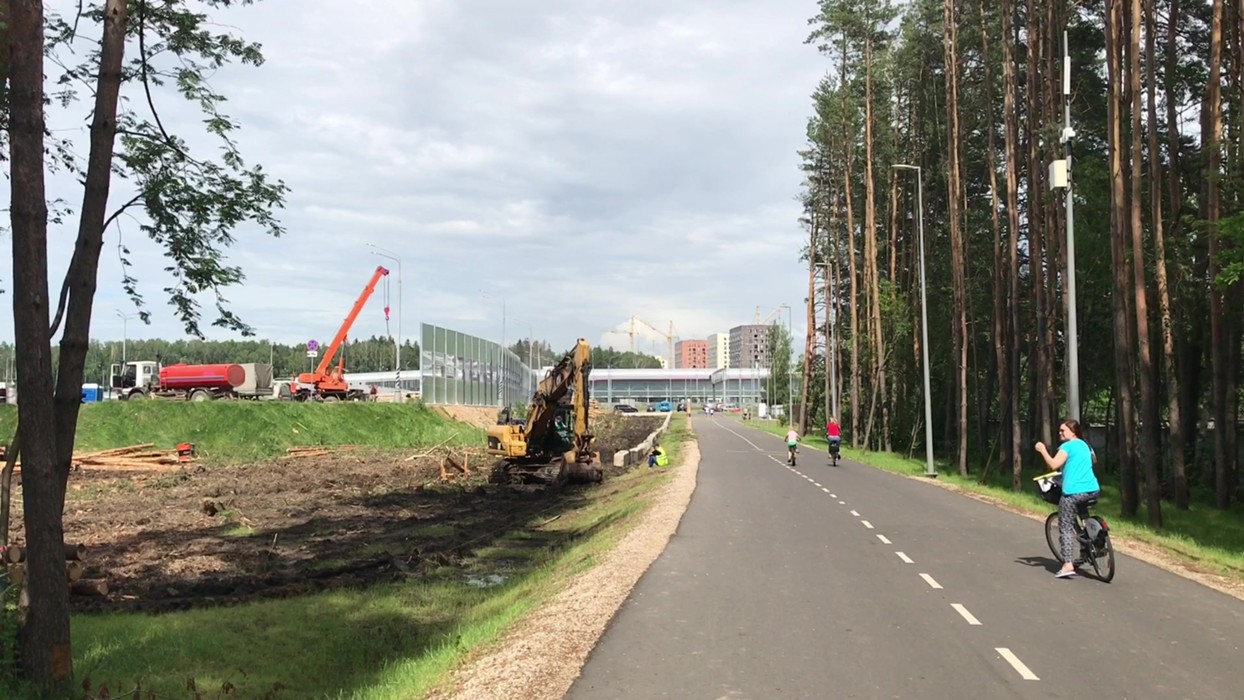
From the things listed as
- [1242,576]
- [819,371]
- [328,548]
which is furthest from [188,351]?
[1242,576]

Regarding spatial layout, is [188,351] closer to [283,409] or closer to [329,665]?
[283,409]

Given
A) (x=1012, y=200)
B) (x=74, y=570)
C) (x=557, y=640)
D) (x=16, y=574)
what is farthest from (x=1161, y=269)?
(x=16, y=574)

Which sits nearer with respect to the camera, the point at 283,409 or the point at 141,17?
the point at 141,17

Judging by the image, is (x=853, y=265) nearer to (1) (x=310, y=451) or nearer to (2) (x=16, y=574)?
(1) (x=310, y=451)

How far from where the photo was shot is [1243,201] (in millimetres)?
21672

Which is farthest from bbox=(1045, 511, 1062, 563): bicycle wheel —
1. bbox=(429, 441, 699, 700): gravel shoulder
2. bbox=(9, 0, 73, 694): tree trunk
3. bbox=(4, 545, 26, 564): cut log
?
bbox=(4, 545, 26, 564): cut log

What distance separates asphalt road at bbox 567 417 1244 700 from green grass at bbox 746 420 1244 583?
1835mm

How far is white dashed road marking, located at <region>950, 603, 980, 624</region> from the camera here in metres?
8.73

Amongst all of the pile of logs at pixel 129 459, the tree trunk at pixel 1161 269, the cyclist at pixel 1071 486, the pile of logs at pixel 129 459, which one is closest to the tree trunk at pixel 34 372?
the cyclist at pixel 1071 486

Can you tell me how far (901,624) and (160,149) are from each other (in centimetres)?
1025

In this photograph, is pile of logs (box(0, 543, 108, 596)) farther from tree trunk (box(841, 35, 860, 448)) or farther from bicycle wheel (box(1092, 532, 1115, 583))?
tree trunk (box(841, 35, 860, 448))

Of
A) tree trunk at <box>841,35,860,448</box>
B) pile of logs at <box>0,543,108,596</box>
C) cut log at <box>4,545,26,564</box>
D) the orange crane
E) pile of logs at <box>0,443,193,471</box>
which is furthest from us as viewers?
the orange crane

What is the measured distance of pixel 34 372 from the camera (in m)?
8.30

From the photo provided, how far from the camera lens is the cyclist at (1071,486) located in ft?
36.2
